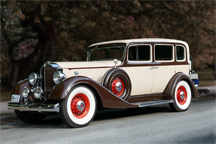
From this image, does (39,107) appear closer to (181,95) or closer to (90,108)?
(90,108)

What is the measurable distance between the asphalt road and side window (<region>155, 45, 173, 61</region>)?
5.27ft

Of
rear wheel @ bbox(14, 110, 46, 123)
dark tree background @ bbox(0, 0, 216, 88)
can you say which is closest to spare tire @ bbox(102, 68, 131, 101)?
rear wheel @ bbox(14, 110, 46, 123)

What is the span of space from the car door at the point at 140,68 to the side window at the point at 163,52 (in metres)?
0.27

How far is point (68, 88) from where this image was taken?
614cm

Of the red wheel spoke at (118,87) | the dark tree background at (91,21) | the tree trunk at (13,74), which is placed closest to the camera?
the red wheel spoke at (118,87)

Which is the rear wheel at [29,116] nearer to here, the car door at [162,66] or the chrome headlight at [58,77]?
the chrome headlight at [58,77]

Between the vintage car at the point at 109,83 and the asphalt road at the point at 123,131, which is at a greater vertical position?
the vintage car at the point at 109,83

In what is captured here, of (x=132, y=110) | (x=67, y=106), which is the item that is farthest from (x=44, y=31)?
(x=67, y=106)

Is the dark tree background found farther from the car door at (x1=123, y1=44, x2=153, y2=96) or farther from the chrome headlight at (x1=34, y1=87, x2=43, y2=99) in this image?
the chrome headlight at (x1=34, y1=87, x2=43, y2=99)

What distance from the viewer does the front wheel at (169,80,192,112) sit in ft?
27.5

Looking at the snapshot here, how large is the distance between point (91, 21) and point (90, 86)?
8006 millimetres

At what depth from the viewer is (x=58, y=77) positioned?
6.54m

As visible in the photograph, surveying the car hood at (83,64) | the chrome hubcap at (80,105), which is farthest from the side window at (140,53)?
the chrome hubcap at (80,105)

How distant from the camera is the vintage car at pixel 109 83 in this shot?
20.9ft
